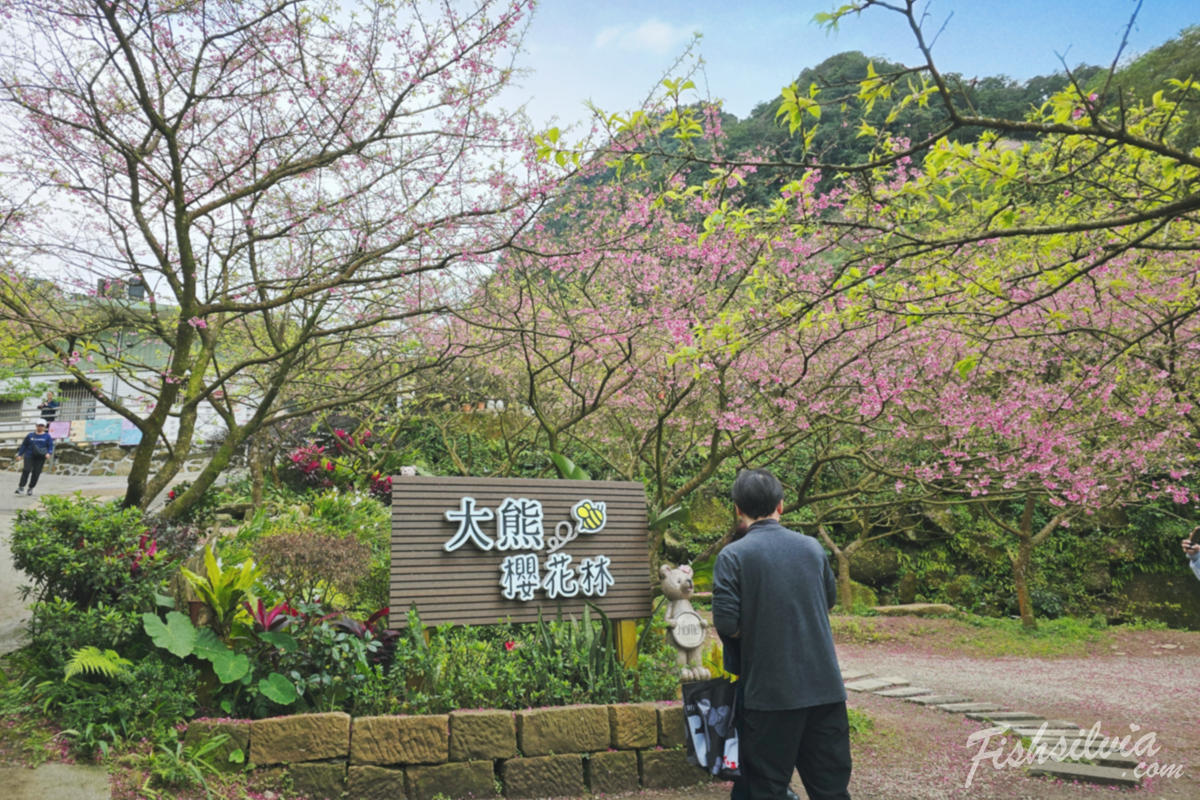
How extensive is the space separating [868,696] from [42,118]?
7.46 metres

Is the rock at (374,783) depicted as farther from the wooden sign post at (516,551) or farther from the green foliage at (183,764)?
the wooden sign post at (516,551)

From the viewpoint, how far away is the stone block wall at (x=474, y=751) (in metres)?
3.62

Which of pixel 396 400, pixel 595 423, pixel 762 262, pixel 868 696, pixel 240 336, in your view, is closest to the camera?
pixel 762 262

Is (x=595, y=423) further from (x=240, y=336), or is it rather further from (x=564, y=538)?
(x=564, y=538)

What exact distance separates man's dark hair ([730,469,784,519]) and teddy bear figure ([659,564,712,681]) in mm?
1918

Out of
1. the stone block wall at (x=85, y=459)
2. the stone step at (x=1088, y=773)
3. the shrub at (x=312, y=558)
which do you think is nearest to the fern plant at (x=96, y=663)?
the shrub at (x=312, y=558)

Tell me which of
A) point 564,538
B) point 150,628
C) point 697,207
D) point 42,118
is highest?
point 697,207

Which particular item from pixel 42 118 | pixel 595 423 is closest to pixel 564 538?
pixel 42 118

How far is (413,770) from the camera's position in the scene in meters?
3.77

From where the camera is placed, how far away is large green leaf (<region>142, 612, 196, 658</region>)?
370cm

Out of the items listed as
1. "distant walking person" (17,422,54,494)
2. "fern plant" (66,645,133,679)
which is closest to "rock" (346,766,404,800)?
"fern plant" (66,645,133,679)

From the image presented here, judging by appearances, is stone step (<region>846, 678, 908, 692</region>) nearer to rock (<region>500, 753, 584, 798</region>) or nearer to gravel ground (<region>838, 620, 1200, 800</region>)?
gravel ground (<region>838, 620, 1200, 800</region>)

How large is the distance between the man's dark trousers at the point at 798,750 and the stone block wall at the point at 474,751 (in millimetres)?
1600

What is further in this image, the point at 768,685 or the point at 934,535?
the point at 934,535
